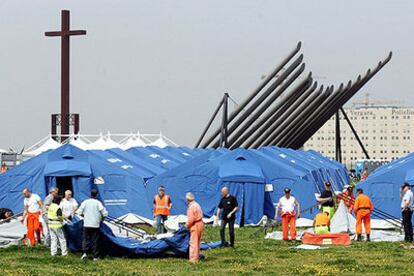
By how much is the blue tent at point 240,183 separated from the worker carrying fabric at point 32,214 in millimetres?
9830

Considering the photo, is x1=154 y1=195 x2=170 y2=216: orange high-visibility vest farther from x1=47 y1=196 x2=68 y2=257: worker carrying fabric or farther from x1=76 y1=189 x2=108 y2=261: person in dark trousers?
x1=76 y1=189 x2=108 y2=261: person in dark trousers

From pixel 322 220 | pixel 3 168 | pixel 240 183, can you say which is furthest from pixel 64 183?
pixel 3 168

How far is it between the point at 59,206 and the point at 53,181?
1111 cm

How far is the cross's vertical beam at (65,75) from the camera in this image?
66250 millimetres

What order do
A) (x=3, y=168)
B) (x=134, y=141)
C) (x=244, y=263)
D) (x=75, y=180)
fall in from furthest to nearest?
(x=134, y=141) < (x=3, y=168) < (x=75, y=180) < (x=244, y=263)

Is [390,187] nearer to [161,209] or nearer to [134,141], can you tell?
[161,209]

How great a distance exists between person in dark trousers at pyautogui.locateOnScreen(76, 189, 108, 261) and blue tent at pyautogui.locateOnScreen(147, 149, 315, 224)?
40.3 ft

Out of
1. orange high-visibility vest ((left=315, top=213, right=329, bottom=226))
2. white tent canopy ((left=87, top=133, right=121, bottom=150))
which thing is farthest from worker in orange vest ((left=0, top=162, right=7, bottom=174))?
orange high-visibility vest ((left=315, top=213, right=329, bottom=226))

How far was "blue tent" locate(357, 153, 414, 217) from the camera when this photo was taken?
29.9m

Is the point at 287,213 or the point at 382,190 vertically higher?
the point at 382,190

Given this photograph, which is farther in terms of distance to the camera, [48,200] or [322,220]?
[322,220]

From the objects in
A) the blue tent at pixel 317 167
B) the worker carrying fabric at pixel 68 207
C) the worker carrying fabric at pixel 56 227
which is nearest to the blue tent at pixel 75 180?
the blue tent at pixel 317 167

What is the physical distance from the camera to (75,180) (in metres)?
30.8

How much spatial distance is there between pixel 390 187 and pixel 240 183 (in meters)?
4.81
